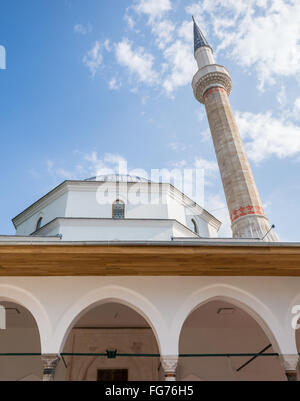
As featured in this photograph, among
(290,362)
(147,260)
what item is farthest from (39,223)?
(290,362)

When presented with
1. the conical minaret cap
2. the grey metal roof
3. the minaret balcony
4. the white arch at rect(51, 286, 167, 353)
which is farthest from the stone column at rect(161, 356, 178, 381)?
the conical minaret cap

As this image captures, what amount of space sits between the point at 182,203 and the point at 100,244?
7.22 meters

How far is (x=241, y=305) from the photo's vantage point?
486 centimetres

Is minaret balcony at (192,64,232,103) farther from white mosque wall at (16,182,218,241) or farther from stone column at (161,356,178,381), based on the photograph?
stone column at (161,356,178,381)

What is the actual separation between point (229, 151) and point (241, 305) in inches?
302

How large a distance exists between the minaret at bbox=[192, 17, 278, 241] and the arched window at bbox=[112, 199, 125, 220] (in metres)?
3.53

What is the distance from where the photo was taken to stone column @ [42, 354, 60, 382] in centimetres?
419

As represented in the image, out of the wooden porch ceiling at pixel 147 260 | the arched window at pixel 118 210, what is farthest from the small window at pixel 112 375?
the arched window at pixel 118 210

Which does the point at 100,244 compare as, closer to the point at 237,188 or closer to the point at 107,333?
the point at 107,333

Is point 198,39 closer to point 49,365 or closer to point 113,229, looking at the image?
point 113,229

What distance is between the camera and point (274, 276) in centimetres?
500

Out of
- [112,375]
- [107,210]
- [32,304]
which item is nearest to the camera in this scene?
[32,304]

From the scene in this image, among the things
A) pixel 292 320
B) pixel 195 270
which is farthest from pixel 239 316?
pixel 195 270

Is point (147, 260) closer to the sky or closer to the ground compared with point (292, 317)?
closer to the sky
